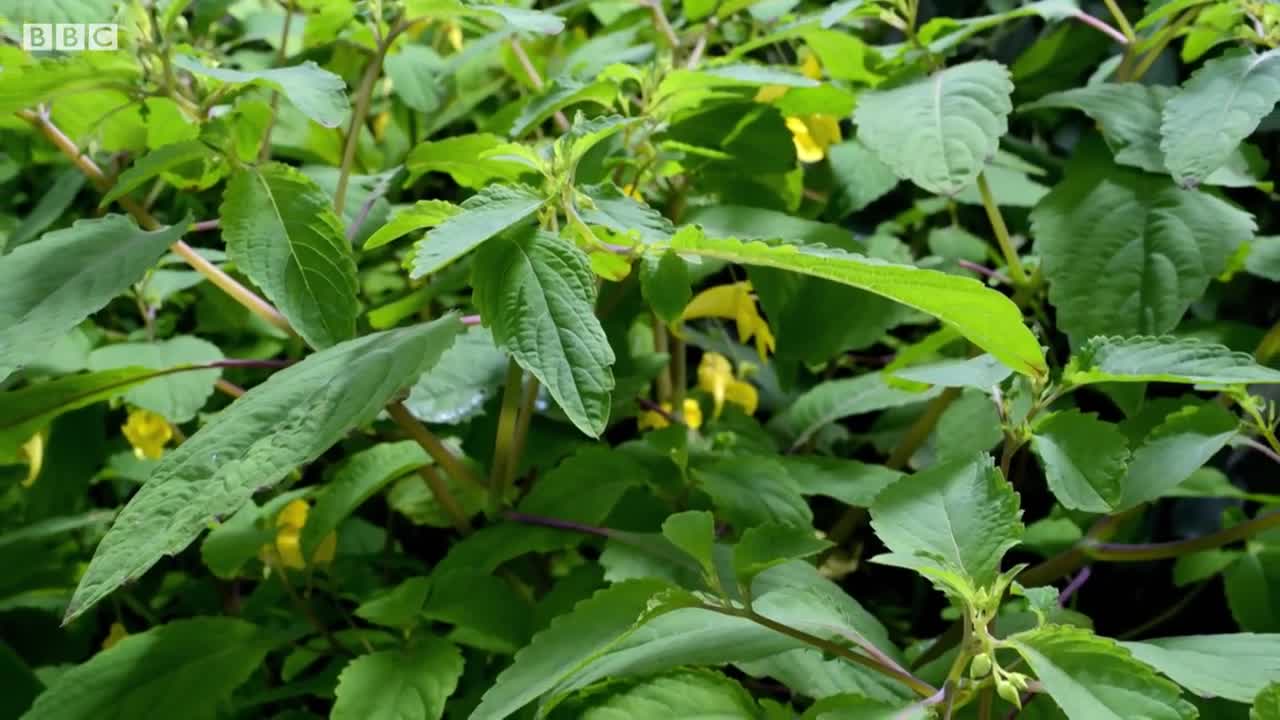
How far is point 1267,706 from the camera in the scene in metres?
0.42

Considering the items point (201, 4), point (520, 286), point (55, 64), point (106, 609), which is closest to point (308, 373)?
point (520, 286)

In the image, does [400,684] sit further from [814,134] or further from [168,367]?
[814,134]

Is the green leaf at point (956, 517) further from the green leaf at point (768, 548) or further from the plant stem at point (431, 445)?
the plant stem at point (431, 445)

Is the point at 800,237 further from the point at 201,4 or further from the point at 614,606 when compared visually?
the point at 201,4

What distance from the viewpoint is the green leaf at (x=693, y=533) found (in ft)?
1.69

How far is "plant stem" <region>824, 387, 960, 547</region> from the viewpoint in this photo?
0.82 m

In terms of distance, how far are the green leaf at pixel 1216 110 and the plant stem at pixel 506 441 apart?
425 mm

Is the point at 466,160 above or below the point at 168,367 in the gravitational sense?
above

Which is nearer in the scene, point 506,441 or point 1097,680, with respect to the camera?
point 1097,680

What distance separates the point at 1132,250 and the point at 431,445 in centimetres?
48

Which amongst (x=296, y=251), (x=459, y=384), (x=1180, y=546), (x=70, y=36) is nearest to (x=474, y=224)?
(x=296, y=251)

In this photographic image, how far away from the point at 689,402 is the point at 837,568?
0.20 meters

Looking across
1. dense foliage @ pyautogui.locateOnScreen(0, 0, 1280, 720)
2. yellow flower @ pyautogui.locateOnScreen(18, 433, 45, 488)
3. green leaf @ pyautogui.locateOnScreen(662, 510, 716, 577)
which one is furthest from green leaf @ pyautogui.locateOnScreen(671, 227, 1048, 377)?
yellow flower @ pyautogui.locateOnScreen(18, 433, 45, 488)

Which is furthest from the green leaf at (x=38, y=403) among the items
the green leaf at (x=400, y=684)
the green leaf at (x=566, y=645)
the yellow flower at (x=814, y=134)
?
the yellow flower at (x=814, y=134)
